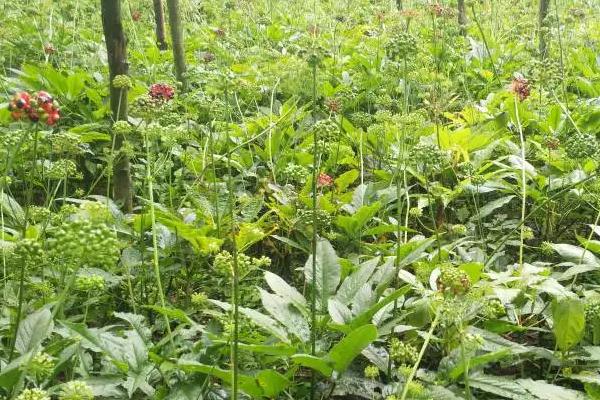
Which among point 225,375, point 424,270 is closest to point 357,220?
point 424,270

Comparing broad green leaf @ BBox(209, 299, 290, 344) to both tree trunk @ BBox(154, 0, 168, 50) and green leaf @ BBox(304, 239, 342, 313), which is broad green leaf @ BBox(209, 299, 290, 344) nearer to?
green leaf @ BBox(304, 239, 342, 313)

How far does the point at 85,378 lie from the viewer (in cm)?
176

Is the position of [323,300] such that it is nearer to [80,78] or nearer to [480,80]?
[80,78]

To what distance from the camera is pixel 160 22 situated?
609cm

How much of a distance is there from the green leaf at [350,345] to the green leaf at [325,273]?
297 mm

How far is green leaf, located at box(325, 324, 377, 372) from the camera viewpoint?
1700mm

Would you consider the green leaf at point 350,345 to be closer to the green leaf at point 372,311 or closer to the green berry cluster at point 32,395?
the green leaf at point 372,311

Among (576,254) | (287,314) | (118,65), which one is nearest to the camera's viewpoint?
(287,314)

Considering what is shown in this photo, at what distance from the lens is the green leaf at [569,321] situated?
1.91 metres

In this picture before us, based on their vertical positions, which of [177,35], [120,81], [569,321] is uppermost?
[177,35]

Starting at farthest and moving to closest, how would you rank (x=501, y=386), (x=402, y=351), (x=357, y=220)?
1. (x=357, y=220)
2. (x=501, y=386)
3. (x=402, y=351)

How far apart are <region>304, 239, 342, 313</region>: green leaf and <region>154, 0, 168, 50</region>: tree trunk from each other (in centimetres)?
402

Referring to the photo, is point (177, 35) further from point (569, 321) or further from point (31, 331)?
point (569, 321)

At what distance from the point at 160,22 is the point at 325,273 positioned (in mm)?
4585
